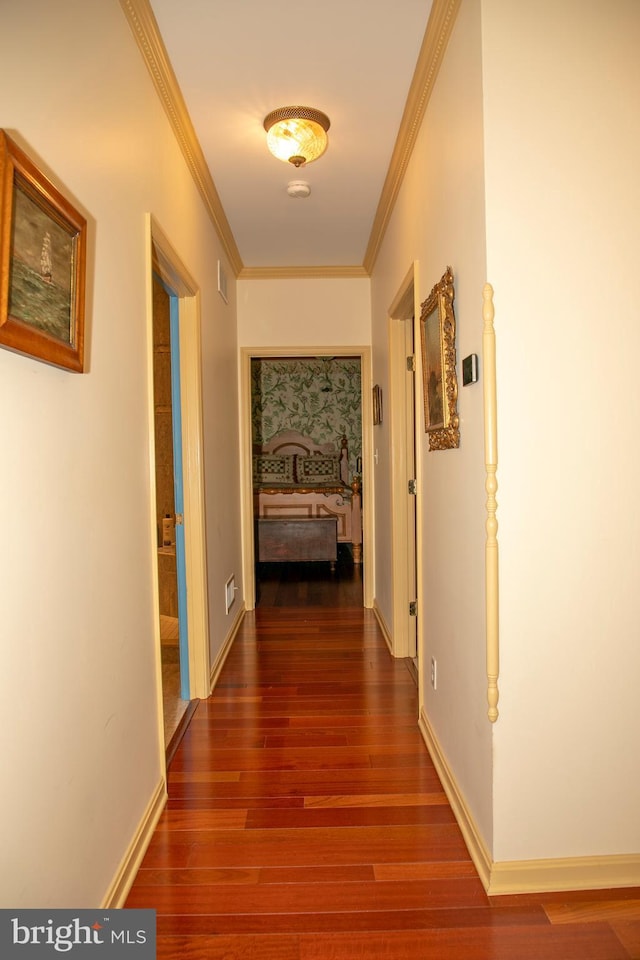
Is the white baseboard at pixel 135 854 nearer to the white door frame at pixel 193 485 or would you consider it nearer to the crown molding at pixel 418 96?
the white door frame at pixel 193 485

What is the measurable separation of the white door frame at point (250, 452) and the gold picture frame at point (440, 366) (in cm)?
207

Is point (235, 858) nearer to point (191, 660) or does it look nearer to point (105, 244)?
point (191, 660)

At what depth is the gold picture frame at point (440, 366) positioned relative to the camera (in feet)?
6.18

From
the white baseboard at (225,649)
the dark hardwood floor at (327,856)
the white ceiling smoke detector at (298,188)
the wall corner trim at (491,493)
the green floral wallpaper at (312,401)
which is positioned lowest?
the dark hardwood floor at (327,856)

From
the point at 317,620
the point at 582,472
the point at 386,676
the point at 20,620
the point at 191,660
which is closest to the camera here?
the point at 20,620

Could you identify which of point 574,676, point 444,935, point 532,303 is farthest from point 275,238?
point 444,935

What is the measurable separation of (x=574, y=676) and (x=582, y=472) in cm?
57

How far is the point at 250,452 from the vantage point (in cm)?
443

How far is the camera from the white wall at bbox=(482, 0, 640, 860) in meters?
1.53

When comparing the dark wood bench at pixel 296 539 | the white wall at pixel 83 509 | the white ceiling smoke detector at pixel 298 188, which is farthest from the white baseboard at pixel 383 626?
the white ceiling smoke detector at pixel 298 188

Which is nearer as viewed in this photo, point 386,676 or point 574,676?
point 574,676

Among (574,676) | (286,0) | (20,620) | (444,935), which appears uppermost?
(286,0)

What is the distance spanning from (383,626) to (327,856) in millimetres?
2198

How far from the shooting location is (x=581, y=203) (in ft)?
5.06
